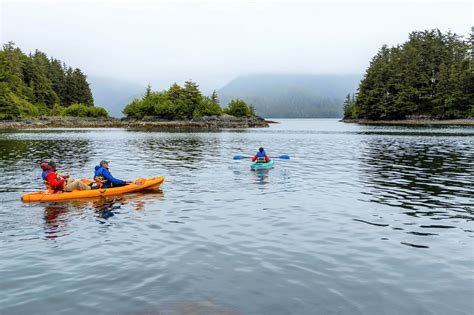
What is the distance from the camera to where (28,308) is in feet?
28.4

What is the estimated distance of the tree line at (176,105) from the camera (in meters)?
139

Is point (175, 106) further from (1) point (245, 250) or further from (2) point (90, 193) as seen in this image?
(1) point (245, 250)

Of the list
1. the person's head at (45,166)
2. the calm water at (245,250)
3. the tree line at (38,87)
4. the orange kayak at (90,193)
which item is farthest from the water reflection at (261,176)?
the tree line at (38,87)

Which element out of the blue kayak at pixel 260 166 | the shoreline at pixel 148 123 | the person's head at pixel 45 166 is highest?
the shoreline at pixel 148 123

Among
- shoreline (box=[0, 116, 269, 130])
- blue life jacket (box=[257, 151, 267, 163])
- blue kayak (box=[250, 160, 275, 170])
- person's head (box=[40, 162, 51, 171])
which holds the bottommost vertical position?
blue kayak (box=[250, 160, 275, 170])

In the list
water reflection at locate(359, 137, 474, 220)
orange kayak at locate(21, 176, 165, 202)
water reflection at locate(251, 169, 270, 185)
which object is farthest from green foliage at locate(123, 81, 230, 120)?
orange kayak at locate(21, 176, 165, 202)

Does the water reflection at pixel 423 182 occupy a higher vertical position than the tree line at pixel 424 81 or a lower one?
lower

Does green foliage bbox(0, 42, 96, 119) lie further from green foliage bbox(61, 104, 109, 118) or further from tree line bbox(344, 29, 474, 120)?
tree line bbox(344, 29, 474, 120)

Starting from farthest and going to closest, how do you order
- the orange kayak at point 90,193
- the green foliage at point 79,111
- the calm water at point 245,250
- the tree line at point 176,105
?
the green foliage at point 79,111
the tree line at point 176,105
the orange kayak at point 90,193
the calm water at point 245,250

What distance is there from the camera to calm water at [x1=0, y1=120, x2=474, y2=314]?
9.02 metres

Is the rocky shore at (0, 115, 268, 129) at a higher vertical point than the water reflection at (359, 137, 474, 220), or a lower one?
higher

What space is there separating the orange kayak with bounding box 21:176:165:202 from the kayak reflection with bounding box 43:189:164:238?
0.77ft

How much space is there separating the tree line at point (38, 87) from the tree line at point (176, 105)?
1736 cm

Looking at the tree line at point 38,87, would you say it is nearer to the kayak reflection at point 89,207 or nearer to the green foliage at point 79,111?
the green foliage at point 79,111
